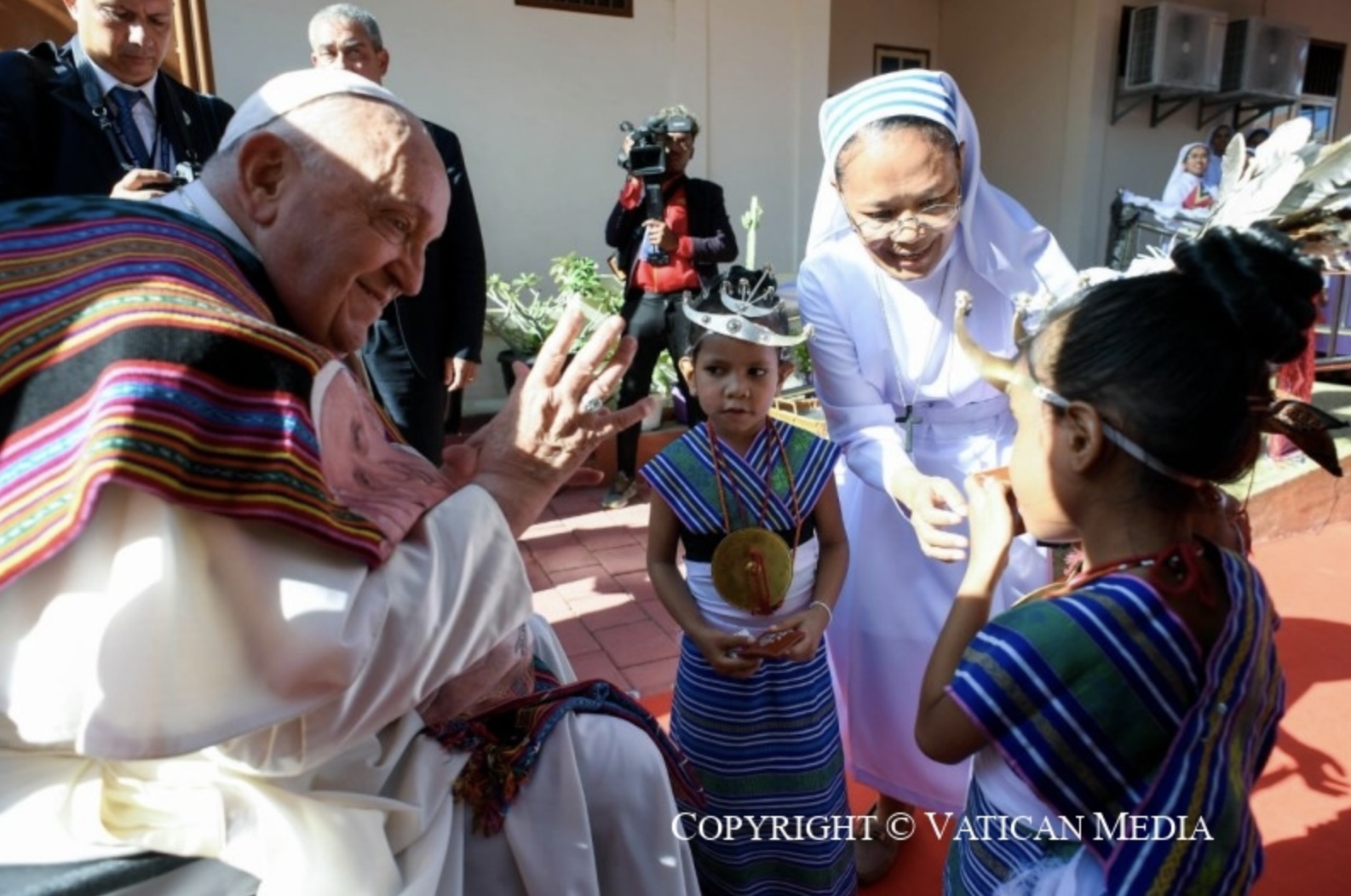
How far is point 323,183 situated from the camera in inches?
52.3

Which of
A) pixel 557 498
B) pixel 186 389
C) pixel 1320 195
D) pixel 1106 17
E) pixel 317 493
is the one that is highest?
pixel 1106 17

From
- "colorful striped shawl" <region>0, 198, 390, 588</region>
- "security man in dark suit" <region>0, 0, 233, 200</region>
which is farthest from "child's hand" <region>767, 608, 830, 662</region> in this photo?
"security man in dark suit" <region>0, 0, 233, 200</region>

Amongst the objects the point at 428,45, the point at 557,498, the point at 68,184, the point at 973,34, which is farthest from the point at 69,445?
the point at 973,34

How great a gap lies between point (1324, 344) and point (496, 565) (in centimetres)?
970

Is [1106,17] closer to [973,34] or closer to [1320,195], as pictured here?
[973,34]

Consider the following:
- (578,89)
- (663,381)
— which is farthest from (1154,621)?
(578,89)

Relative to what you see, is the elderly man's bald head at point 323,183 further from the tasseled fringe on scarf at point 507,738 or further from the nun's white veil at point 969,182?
the nun's white veil at point 969,182

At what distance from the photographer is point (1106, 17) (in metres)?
9.93

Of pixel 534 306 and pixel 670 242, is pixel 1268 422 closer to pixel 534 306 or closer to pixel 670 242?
pixel 670 242

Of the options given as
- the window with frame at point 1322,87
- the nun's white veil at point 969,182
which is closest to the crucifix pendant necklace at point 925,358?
the nun's white veil at point 969,182

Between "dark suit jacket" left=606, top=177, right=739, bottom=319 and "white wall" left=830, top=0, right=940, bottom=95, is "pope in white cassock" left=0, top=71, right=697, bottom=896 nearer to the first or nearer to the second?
"dark suit jacket" left=606, top=177, right=739, bottom=319

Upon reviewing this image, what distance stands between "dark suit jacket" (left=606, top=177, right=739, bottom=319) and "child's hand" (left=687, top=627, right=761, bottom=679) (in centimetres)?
318

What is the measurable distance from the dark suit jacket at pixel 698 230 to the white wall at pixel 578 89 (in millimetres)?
1870

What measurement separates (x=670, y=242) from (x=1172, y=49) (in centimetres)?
787
